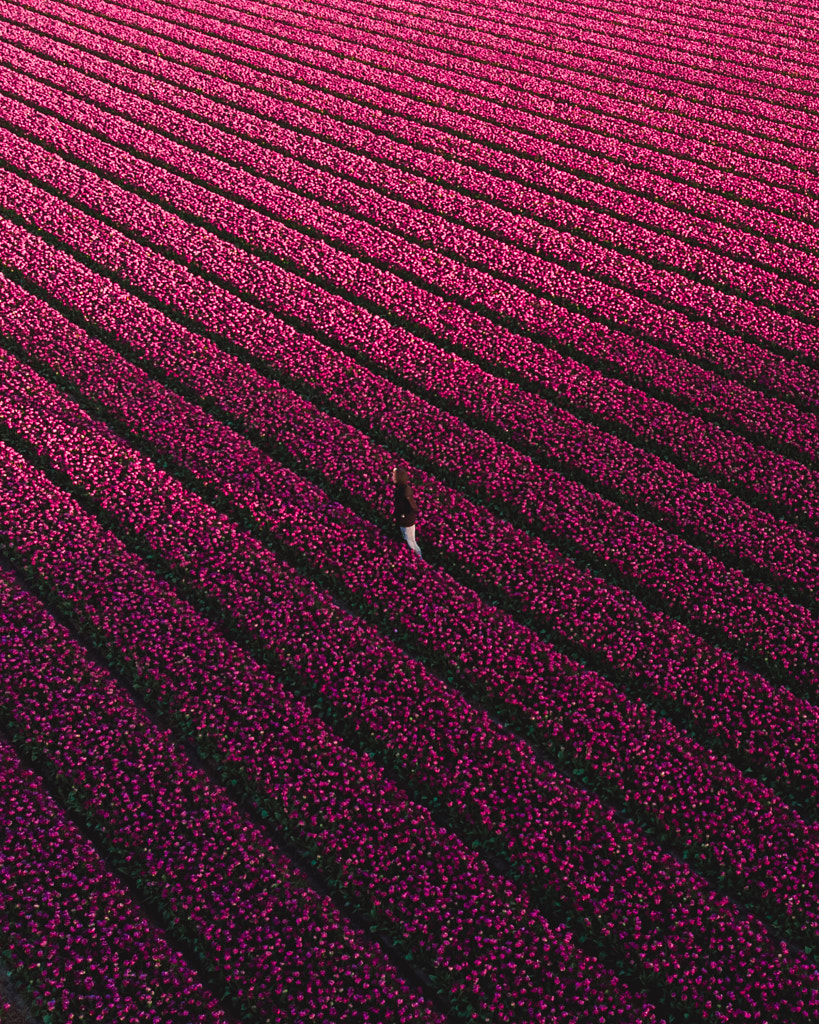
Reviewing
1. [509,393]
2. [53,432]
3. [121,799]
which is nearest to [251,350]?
[53,432]

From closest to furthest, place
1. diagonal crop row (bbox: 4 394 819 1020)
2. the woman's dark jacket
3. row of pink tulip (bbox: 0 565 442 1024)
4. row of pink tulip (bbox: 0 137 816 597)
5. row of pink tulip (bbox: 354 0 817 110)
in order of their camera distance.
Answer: row of pink tulip (bbox: 0 565 442 1024) → diagonal crop row (bbox: 4 394 819 1020) → the woman's dark jacket → row of pink tulip (bbox: 0 137 816 597) → row of pink tulip (bbox: 354 0 817 110)

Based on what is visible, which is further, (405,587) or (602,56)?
(602,56)

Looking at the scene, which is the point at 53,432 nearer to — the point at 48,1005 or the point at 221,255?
the point at 221,255

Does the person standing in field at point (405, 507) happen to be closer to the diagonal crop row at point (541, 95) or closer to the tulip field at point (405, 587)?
the tulip field at point (405, 587)

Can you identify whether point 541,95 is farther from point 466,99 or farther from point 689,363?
point 689,363

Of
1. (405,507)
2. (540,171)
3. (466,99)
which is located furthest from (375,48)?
(405,507)

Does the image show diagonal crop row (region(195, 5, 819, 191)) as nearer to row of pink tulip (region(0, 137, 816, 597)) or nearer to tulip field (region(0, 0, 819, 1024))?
tulip field (region(0, 0, 819, 1024))

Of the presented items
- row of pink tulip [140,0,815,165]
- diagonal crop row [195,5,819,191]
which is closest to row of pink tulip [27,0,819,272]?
row of pink tulip [140,0,815,165]
